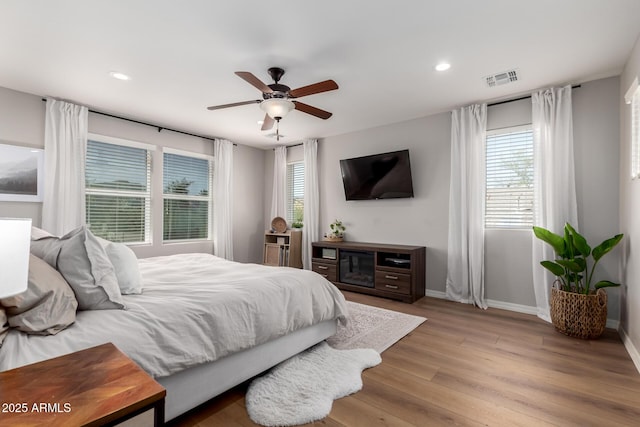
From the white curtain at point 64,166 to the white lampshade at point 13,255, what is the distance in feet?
11.9

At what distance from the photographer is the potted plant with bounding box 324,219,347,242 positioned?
16.5 ft

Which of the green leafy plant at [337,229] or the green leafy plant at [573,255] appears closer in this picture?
the green leafy plant at [573,255]

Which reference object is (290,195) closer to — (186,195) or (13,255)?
(186,195)

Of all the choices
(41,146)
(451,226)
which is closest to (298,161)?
(451,226)

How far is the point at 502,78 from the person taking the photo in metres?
3.07

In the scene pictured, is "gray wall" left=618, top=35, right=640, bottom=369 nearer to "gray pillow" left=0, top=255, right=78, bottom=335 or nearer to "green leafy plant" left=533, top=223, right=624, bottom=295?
"green leafy plant" left=533, top=223, right=624, bottom=295

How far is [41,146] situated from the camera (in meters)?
3.56

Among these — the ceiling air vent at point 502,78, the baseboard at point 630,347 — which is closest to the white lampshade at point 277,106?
the ceiling air vent at point 502,78

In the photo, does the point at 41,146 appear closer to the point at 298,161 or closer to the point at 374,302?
the point at 298,161

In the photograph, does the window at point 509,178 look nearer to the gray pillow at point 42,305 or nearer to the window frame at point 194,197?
the gray pillow at point 42,305

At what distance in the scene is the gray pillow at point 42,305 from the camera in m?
1.28

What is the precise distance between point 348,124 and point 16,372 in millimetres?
4374

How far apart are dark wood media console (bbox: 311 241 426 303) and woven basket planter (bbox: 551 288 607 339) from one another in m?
1.53

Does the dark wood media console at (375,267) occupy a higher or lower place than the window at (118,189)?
lower
